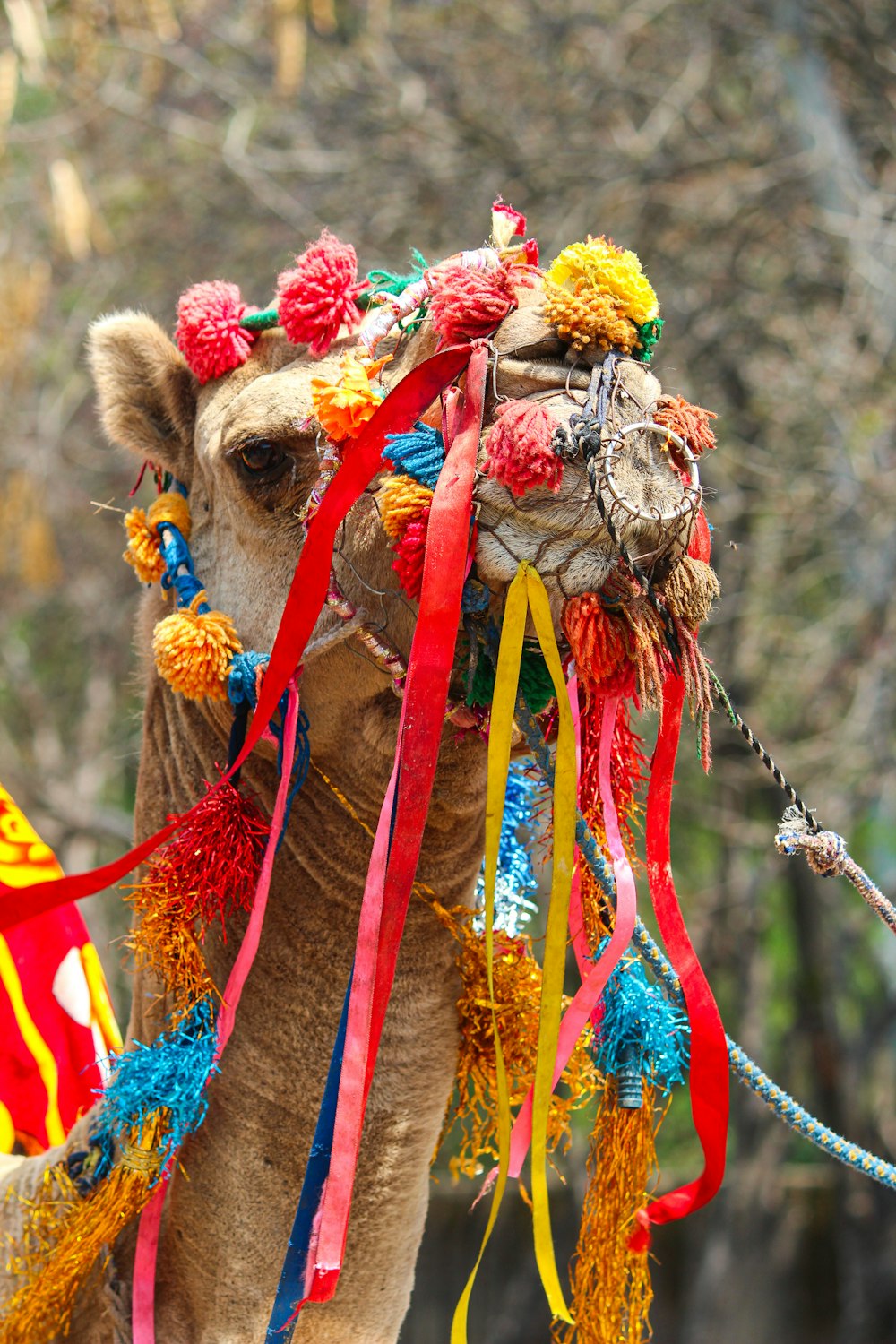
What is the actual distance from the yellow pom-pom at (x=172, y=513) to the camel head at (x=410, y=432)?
2 cm

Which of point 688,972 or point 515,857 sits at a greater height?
point 515,857

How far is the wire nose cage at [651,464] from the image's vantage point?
1673 mm

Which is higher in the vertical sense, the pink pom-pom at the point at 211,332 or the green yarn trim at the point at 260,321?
the green yarn trim at the point at 260,321

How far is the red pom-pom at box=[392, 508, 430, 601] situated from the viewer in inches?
72.8

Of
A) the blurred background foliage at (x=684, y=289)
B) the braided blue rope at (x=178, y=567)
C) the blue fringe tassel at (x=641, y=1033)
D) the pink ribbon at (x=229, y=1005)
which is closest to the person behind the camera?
the pink ribbon at (x=229, y=1005)

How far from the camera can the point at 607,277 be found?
1851 mm

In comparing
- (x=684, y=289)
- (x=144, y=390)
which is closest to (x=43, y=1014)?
(x=144, y=390)

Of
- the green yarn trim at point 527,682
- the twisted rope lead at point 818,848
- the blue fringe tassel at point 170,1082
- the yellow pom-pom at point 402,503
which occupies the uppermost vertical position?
the yellow pom-pom at point 402,503

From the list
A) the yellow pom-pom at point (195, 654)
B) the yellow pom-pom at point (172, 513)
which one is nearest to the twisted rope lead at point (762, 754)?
the yellow pom-pom at point (195, 654)

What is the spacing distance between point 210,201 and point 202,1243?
761cm

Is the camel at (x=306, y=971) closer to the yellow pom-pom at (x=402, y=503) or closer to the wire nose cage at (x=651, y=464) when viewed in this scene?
the yellow pom-pom at (x=402, y=503)

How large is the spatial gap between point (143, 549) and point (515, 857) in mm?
850

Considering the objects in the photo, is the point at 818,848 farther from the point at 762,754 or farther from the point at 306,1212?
the point at 306,1212

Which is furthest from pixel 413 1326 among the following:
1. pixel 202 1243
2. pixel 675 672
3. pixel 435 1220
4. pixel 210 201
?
pixel 675 672
